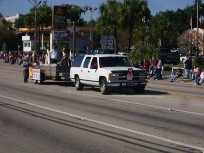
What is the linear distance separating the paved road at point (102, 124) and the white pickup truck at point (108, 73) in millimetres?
1621

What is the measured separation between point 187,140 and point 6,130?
178 inches

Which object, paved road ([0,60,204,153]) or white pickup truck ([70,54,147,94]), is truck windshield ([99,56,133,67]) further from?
paved road ([0,60,204,153])

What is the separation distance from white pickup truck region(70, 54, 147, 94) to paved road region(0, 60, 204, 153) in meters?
1.62

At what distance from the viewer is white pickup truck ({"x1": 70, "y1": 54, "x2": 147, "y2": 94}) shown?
892 inches

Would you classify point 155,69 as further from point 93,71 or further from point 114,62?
point 93,71

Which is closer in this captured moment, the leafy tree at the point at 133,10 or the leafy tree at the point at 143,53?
the leafy tree at the point at 143,53

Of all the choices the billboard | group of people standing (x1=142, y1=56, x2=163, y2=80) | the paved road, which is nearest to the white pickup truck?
the paved road

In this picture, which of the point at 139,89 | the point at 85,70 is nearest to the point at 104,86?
the point at 139,89

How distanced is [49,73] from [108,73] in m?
7.91

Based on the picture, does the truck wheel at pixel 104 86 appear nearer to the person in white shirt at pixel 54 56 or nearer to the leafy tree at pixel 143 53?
the person in white shirt at pixel 54 56

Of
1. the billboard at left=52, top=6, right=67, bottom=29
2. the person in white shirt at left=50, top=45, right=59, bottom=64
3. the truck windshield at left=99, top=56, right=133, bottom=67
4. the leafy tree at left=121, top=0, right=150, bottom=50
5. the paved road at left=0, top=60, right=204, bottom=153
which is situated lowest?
the paved road at left=0, top=60, right=204, bottom=153

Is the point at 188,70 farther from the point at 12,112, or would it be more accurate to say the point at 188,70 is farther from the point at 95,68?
the point at 12,112

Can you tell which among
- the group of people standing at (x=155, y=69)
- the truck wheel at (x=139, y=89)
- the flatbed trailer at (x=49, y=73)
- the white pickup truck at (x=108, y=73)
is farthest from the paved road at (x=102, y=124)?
the group of people standing at (x=155, y=69)

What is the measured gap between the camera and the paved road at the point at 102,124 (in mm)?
10091
